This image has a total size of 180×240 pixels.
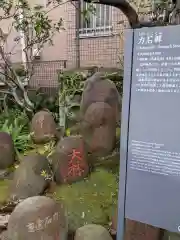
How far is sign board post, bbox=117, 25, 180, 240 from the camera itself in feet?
7.38

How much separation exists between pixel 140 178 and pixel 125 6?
8.29 feet

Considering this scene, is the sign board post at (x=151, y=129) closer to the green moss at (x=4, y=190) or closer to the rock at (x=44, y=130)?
the green moss at (x=4, y=190)

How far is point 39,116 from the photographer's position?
7070 millimetres

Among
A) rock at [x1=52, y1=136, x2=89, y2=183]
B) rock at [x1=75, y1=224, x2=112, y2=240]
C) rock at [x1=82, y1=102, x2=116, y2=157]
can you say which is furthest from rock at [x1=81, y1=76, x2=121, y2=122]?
rock at [x1=75, y1=224, x2=112, y2=240]

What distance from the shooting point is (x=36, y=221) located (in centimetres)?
306

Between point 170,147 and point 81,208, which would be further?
point 81,208

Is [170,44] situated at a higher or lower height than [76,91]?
higher

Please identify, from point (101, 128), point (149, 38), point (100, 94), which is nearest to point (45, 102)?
point (100, 94)

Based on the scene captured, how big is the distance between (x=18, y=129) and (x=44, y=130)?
0.80 m

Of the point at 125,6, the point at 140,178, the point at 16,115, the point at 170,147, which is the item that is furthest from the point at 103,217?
the point at 16,115

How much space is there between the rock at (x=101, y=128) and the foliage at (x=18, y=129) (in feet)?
6.13

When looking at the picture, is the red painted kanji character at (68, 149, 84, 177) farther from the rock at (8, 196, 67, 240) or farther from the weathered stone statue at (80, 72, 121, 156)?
the rock at (8, 196, 67, 240)

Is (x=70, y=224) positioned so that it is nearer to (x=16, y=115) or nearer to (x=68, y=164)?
(x=68, y=164)

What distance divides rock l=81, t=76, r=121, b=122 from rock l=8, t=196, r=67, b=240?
2.89m
